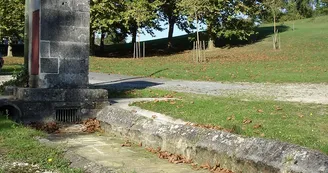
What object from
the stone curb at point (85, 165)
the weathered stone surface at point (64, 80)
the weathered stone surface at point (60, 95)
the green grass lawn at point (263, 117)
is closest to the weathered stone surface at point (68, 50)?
the weathered stone surface at point (64, 80)

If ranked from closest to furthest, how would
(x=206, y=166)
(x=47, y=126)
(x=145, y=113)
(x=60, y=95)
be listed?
1. (x=206, y=166)
2. (x=47, y=126)
3. (x=60, y=95)
4. (x=145, y=113)

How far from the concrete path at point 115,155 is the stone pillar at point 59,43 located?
5.35ft

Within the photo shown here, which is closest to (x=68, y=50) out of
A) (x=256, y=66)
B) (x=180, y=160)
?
(x=180, y=160)

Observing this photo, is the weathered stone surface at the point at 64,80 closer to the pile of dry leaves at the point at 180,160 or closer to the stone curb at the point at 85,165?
the pile of dry leaves at the point at 180,160

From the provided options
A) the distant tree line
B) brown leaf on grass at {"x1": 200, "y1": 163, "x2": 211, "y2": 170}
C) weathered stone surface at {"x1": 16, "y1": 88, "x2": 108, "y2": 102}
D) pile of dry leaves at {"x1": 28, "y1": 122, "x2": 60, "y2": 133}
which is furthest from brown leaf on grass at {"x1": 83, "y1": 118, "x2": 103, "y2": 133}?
the distant tree line

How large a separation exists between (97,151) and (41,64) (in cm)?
309

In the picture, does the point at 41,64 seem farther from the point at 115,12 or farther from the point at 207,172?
the point at 115,12

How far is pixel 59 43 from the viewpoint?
907cm

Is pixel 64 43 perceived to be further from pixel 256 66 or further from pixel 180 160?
pixel 256 66

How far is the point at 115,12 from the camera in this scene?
3619 cm

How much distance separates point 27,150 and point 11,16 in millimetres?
31430

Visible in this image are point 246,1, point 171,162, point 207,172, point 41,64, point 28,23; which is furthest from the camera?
point 246,1

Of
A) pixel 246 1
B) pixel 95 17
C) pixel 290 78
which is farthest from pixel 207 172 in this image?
pixel 246 1

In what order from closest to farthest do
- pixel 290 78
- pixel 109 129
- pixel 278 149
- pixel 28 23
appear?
1. pixel 278 149
2. pixel 109 129
3. pixel 28 23
4. pixel 290 78
